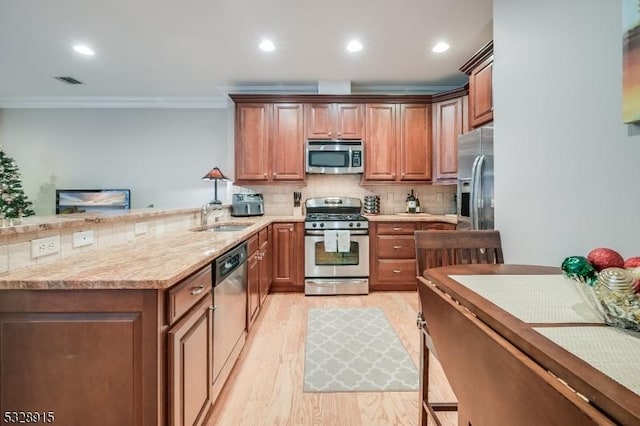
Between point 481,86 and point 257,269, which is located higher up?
point 481,86

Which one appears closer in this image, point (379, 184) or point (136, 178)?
point (379, 184)

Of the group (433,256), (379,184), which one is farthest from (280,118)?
(433,256)

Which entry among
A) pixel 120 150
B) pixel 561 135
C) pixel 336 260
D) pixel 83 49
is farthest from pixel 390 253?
pixel 120 150

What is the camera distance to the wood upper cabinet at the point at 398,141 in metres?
4.09

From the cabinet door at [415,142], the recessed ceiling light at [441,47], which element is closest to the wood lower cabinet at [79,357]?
the recessed ceiling light at [441,47]

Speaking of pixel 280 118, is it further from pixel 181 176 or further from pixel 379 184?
pixel 181 176

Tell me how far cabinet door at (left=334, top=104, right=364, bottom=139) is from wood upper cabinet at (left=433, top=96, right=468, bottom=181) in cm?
100

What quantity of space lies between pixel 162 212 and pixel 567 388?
2.38 meters

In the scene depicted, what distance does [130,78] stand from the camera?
4086 mm

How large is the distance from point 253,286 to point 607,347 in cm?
240

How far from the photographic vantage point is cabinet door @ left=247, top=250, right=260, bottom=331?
8.20 feet

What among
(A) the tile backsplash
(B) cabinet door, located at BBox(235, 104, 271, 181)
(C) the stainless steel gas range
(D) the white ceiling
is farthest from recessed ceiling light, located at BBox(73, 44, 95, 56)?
(C) the stainless steel gas range

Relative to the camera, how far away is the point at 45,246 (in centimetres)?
135

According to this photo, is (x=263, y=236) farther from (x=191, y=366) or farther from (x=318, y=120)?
(x=191, y=366)
